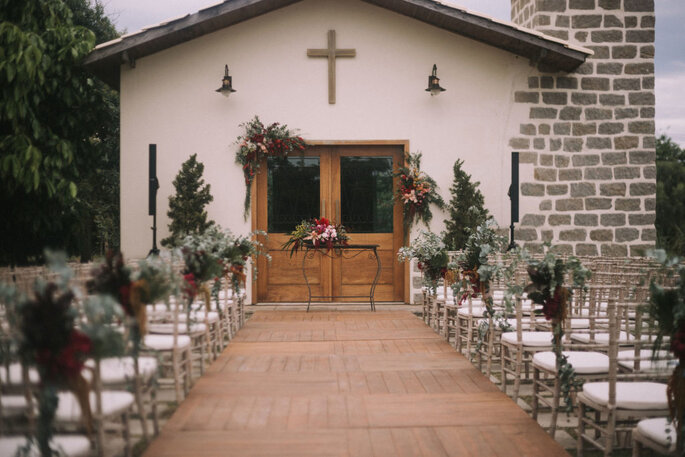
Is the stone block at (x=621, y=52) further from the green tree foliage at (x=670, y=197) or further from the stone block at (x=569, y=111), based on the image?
the green tree foliage at (x=670, y=197)

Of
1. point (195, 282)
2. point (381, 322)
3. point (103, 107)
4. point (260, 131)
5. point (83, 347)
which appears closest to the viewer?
point (83, 347)

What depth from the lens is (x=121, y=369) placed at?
2.48m

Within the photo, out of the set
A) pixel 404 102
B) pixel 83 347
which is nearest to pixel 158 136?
pixel 404 102

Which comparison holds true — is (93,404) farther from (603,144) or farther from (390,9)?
(603,144)

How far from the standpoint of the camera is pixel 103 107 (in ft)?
24.3

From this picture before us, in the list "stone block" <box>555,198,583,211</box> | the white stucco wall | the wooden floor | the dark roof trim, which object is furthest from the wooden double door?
the wooden floor

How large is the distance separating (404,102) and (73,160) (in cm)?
409

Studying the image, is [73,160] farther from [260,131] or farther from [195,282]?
[195,282]

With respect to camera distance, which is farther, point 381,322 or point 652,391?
point 381,322

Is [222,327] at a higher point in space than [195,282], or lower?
lower

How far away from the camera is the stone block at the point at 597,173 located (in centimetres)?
814

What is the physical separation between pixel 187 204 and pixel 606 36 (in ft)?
19.1

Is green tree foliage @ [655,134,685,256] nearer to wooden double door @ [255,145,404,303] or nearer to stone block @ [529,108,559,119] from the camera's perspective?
stone block @ [529,108,559,119]

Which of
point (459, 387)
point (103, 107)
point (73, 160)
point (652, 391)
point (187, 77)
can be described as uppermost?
point (187, 77)
